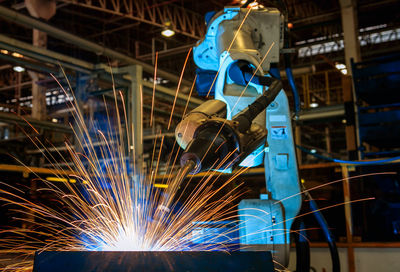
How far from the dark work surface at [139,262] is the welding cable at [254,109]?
0.64 meters

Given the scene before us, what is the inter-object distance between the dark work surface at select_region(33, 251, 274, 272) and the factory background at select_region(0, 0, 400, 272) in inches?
35.2

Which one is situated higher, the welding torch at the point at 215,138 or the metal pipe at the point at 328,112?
the metal pipe at the point at 328,112

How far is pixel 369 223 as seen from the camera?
13.3 feet

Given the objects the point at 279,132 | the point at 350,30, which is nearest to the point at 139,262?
the point at 279,132

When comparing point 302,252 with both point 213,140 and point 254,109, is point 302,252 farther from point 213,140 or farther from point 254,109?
point 213,140

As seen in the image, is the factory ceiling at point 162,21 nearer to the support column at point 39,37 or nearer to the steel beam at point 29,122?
the support column at point 39,37

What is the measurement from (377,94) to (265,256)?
3438mm

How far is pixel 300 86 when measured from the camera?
16.2 metres

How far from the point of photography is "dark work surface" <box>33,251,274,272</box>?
4.26 feet

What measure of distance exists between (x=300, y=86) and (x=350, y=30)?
26.6ft

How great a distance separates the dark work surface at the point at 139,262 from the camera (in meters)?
1.30

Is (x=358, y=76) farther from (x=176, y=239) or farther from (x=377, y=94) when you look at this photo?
(x=176, y=239)

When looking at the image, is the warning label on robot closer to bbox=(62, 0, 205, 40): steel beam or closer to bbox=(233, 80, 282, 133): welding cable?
bbox=(233, 80, 282, 133): welding cable

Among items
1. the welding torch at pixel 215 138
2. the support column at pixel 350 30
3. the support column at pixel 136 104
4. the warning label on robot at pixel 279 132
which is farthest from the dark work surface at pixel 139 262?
the support column at pixel 350 30
